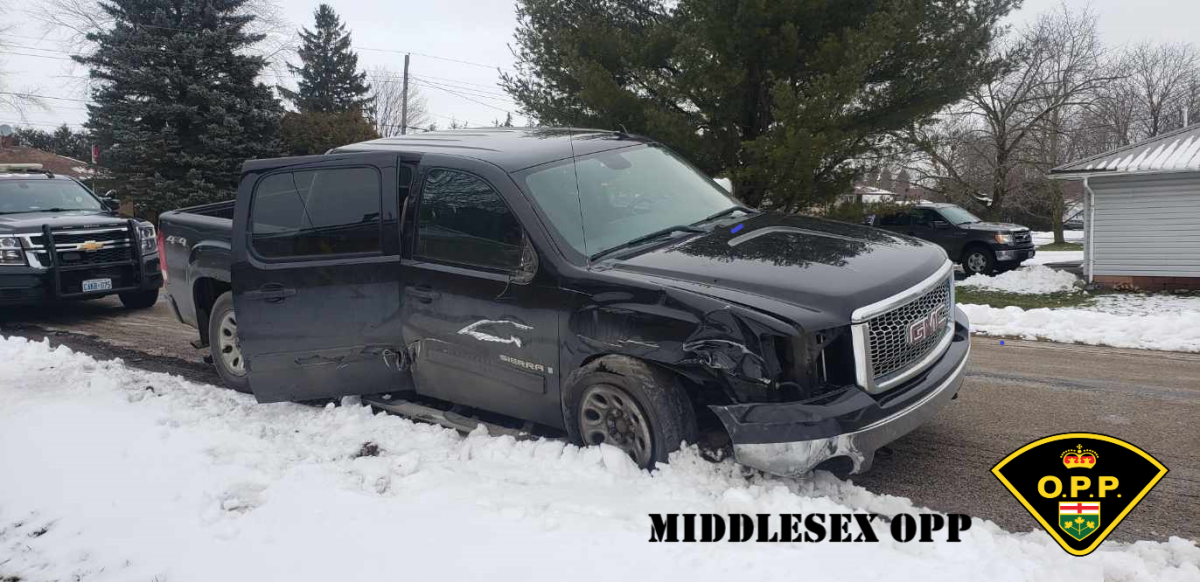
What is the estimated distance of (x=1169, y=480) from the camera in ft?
13.0

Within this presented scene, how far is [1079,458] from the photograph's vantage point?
3.29 metres

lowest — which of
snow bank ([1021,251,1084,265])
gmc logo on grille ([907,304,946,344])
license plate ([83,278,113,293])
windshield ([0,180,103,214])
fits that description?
snow bank ([1021,251,1084,265])

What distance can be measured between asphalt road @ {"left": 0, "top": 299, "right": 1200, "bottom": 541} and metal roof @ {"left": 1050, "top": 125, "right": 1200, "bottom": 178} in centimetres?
898

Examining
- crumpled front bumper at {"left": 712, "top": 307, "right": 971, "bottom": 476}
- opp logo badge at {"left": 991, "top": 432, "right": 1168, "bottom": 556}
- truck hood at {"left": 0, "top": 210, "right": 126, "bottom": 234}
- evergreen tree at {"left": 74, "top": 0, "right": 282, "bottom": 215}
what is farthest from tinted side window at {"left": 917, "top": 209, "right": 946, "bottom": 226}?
evergreen tree at {"left": 74, "top": 0, "right": 282, "bottom": 215}

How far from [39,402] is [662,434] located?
493cm

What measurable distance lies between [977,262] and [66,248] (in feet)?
55.0

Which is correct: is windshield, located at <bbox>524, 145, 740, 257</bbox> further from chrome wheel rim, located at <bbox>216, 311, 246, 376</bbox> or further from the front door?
chrome wheel rim, located at <bbox>216, 311, 246, 376</bbox>

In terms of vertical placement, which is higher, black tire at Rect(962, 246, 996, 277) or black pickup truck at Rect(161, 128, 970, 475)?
black pickup truck at Rect(161, 128, 970, 475)

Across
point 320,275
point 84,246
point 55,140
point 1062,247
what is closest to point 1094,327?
point 320,275

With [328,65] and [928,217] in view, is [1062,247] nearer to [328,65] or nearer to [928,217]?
[928,217]

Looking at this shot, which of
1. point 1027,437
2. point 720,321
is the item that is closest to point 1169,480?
point 1027,437

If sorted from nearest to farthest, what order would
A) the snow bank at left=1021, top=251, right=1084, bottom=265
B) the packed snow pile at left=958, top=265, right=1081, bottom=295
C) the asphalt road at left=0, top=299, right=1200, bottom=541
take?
the asphalt road at left=0, top=299, right=1200, bottom=541 < the packed snow pile at left=958, top=265, right=1081, bottom=295 < the snow bank at left=1021, top=251, right=1084, bottom=265

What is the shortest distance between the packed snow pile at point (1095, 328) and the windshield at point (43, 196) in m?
11.5

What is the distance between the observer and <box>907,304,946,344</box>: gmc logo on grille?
3.83 meters
